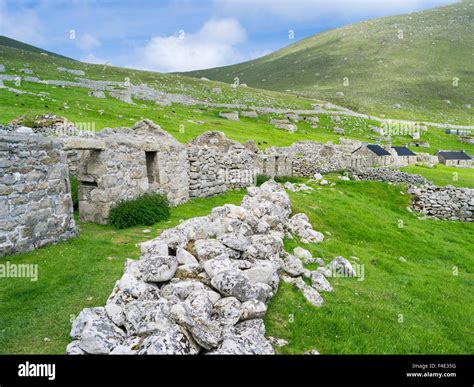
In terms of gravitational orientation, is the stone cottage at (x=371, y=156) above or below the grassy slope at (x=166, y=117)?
below

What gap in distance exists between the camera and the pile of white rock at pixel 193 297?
546 centimetres

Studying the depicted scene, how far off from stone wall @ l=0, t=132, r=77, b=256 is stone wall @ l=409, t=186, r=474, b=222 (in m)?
22.8

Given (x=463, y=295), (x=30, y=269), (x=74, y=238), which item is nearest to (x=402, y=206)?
(x=463, y=295)

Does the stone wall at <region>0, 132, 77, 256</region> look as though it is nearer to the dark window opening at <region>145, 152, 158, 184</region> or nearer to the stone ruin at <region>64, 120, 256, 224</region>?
the stone ruin at <region>64, 120, 256, 224</region>

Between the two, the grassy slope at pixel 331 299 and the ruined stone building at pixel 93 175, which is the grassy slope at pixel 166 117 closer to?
the ruined stone building at pixel 93 175

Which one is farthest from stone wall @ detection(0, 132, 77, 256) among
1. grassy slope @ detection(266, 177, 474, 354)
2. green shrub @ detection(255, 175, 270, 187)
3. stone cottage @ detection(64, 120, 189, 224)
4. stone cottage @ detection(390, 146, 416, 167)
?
stone cottage @ detection(390, 146, 416, 167)

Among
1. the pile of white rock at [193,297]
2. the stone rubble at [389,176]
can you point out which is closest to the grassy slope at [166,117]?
the stone rubble at [389,176]

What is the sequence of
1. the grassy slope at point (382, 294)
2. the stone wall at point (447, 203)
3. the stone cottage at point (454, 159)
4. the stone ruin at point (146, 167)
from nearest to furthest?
1. the grassy slope at point (382, 294)
2. the stone ruin at point (146, 167)
3. the stone wall at point (447, 203)
4. the stone cottage at point (454, 159)

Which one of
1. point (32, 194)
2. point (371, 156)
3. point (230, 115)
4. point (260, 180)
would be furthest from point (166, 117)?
point (32, 194)

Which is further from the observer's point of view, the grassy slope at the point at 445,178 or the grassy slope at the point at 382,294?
the grassy slope at the point at 445,178

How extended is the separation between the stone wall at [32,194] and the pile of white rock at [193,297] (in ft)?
12.8

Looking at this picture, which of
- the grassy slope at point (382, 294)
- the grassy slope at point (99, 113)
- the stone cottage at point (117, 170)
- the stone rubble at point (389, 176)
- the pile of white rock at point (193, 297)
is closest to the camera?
the pile of white rock at point (193, 297)

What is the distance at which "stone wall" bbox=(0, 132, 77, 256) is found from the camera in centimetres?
901
